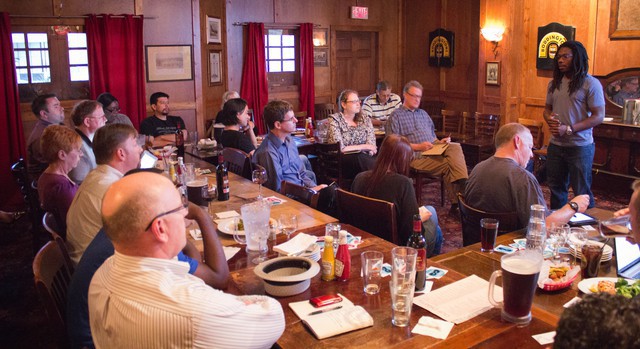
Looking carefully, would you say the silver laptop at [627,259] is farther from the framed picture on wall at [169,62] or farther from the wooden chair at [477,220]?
the framed picture on wall at [169,62]

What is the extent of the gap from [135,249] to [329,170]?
15.5 ft

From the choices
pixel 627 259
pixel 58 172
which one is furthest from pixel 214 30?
pixel 627 259

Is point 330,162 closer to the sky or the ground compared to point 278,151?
closer to the ground

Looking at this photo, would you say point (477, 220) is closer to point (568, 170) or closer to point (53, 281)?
point (53, 281)

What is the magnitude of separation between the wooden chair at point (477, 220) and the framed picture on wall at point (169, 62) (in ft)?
19.7

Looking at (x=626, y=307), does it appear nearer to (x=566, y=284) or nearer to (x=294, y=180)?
(x=566, y=284)

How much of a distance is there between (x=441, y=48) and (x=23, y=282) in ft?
26.2

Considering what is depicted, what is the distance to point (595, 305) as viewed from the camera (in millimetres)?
1032

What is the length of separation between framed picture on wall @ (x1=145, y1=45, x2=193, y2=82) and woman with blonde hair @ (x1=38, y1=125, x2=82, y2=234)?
463cm

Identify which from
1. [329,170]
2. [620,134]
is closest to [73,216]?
[329,170]

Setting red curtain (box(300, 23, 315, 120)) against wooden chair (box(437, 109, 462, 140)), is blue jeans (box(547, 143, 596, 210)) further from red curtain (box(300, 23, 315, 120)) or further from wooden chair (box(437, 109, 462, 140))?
red curtain (box(300, 23, 315, 120))

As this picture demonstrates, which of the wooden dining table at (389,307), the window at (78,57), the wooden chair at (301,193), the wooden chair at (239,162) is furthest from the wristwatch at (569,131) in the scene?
the window at (78,57)

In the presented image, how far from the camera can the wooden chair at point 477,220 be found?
10.7ft

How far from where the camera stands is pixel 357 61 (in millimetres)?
11258
